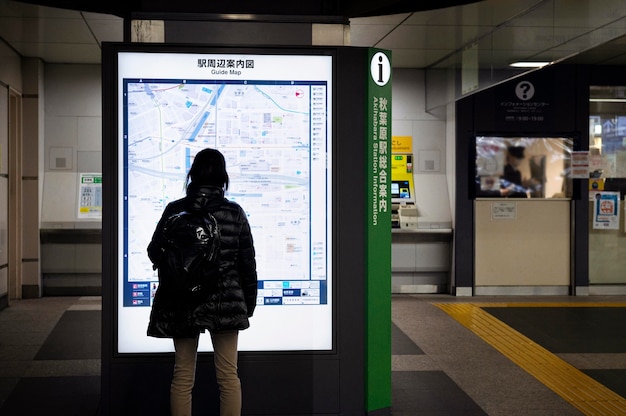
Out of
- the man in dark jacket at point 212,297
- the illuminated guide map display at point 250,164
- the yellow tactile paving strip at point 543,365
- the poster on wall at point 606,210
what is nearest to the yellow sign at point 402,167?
the yellow tactile paving strip at point 543,365

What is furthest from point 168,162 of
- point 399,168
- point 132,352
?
point 399,168

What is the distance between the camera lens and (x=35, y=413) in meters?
4.92

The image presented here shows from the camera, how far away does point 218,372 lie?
12.8ft

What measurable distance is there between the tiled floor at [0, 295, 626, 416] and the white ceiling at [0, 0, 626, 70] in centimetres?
276

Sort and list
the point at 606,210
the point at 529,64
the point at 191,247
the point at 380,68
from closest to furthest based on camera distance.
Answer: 1. the point at 191,247
2. the point at 380,68
3. the point at 529,64
4. the point at 606,210

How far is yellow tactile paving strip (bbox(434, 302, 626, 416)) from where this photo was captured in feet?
17.3

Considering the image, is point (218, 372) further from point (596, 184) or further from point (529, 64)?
point (596, 184)

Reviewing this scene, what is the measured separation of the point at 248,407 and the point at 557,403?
2.13 m

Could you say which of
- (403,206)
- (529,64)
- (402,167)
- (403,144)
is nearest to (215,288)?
(529,64)

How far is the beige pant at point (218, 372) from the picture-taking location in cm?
387

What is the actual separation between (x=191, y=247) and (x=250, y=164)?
40.7 inches

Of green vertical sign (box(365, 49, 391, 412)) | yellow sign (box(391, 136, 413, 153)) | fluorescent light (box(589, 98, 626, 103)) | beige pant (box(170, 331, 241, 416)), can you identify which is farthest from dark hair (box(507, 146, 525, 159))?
beige pant (box(170, 331, 241, 416))

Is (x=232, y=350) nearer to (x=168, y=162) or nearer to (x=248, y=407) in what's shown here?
(x=248, y=407)

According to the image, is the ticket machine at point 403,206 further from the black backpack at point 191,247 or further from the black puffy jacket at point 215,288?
the black backpack at point 191,247
